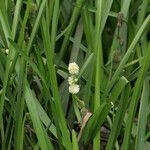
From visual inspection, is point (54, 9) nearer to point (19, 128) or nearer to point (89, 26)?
point (89, 26)

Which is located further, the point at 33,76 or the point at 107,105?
the point at 33,76

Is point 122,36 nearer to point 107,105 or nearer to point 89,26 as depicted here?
point 89,26

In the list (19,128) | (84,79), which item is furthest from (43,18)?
(19,128)

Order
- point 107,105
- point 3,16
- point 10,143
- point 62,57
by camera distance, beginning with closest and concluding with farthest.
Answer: point 107,105, point 10,143, point 3,16, point 62,57

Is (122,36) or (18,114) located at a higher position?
(122,36)

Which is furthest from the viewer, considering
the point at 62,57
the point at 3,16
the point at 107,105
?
the point at 62,57

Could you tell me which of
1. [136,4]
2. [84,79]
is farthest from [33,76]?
[136,4]

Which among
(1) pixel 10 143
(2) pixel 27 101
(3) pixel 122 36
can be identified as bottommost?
(1) pixel 10 143
